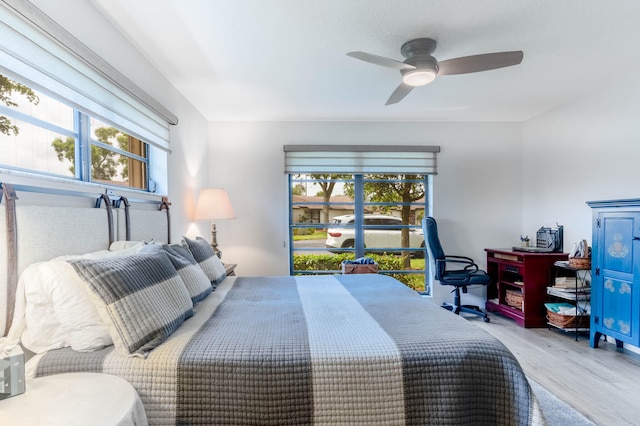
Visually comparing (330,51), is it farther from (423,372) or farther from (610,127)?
(610,127)

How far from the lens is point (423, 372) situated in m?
1.16

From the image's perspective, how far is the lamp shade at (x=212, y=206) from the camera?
10.6 ft

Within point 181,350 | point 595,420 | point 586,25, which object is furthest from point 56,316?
point 586,25

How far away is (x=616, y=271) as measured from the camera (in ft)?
8.29

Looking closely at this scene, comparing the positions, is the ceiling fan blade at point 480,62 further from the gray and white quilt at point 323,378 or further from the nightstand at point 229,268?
the nightstand at point 229,268

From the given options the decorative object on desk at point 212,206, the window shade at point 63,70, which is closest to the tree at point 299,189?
the decorative object on desk at point 212,206

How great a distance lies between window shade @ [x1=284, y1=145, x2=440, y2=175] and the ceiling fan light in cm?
172

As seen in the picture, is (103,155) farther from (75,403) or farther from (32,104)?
(75,403)

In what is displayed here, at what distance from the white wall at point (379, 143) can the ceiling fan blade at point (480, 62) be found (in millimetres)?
1916

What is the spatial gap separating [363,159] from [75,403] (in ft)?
11.7

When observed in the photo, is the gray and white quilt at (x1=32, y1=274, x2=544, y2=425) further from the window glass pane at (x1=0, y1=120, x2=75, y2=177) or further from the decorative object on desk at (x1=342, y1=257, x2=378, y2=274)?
the decorative object on desk at (x1=342, y1=257, x2=378, y2=274)

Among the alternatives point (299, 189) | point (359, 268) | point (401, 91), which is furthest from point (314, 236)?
point (401, 91)

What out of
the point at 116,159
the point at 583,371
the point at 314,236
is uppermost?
the point at 116,159

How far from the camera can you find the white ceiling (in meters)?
1.82
